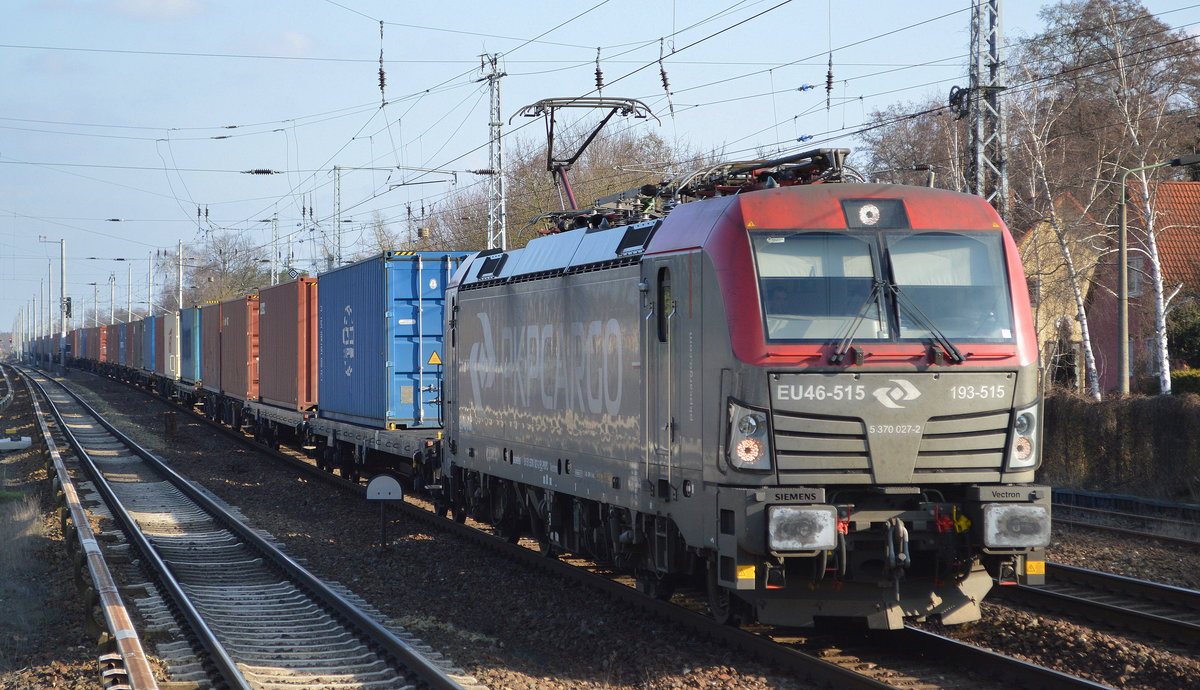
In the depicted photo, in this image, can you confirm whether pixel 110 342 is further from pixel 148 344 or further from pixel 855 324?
pixel 855 324

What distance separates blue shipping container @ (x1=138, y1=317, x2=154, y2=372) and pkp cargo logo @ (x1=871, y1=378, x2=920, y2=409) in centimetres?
4855

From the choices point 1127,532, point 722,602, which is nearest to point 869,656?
point 722,602

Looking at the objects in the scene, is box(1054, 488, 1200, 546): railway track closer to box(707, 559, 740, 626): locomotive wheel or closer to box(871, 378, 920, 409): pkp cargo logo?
box(707, 559, 740, 626): locomotive wheel

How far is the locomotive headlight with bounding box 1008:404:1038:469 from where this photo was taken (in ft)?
26.3

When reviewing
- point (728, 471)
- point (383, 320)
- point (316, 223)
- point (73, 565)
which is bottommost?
point (73, 565)

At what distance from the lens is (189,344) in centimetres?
3988

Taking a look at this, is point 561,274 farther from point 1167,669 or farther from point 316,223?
point 316,223

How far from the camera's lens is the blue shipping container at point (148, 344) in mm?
51716

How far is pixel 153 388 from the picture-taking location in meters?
55.7

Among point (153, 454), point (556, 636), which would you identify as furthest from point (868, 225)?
point (153, 454)

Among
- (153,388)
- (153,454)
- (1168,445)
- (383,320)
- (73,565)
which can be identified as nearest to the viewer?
(73,565)

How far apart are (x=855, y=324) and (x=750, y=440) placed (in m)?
1.07

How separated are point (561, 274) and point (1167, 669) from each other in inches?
235

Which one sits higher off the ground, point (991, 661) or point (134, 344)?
point (134, 344)
